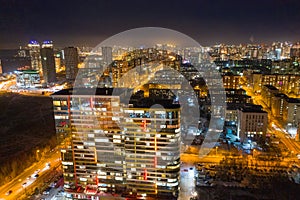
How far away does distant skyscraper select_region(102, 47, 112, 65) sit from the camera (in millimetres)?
13562

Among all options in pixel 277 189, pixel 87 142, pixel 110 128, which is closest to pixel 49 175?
pixel 87 142

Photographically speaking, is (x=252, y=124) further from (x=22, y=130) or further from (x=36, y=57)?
(x=36, y=57)

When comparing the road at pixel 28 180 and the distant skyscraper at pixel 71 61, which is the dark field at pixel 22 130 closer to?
the road at pixel 28 180

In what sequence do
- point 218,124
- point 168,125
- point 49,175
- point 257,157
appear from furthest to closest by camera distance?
point 218,124, point 257,157, point 49,175, point 168,125

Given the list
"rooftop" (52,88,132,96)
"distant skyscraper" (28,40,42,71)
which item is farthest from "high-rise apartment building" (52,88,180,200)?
"distant skyscraper" (28,40,42,71)

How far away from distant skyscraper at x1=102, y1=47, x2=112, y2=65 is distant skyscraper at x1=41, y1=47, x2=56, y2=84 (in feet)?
12.2

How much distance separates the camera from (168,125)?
3934mm

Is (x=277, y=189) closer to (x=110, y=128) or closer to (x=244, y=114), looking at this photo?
(x=244, y=114)

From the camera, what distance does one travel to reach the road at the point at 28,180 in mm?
4662

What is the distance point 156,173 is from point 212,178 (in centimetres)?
144

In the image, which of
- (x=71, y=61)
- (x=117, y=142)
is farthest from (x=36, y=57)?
(x=117, y=142)

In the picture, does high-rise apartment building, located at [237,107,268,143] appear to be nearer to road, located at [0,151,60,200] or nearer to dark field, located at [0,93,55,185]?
road, located at [0,151,60,200]

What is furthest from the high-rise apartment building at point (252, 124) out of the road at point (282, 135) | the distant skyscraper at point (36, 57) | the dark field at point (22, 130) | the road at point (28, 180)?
the distant skyscraper at point (36, 57)

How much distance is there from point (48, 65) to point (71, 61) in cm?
141
